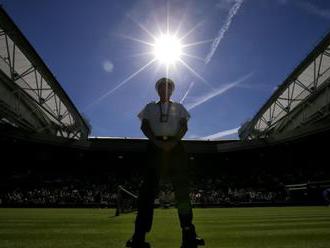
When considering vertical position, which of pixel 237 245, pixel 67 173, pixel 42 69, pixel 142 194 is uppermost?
pixel 42 69

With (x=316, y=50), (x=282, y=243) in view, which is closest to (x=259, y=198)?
(x=316, y=50)

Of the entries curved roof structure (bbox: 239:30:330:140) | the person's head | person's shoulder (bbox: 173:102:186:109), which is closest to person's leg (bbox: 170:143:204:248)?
person's shoulder (bbox: 173:102:186:109)

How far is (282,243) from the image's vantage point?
19.3ft

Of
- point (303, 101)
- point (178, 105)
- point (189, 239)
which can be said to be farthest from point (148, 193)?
point (303, 101)

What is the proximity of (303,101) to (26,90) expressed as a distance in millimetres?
27725

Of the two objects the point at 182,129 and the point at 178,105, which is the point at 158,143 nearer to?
the point at 182,129

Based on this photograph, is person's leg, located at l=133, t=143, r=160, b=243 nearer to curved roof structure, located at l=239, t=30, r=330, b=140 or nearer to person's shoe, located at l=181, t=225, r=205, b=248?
person's shoe, located at l=181, t=225, r=205, b=248

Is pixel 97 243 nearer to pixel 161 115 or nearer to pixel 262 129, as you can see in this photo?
pixel 161 115

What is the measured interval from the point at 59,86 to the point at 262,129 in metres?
29.7

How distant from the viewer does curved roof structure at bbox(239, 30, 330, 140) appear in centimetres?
3459

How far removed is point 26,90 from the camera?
3619cm

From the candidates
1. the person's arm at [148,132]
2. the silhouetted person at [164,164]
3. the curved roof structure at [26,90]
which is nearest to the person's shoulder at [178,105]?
the silhouetted person at [164,164]

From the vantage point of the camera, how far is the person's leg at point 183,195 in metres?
Result: 4.83

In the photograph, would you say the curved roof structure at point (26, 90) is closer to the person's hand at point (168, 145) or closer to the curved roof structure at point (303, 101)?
the curved roof structure at point (303, 101)
